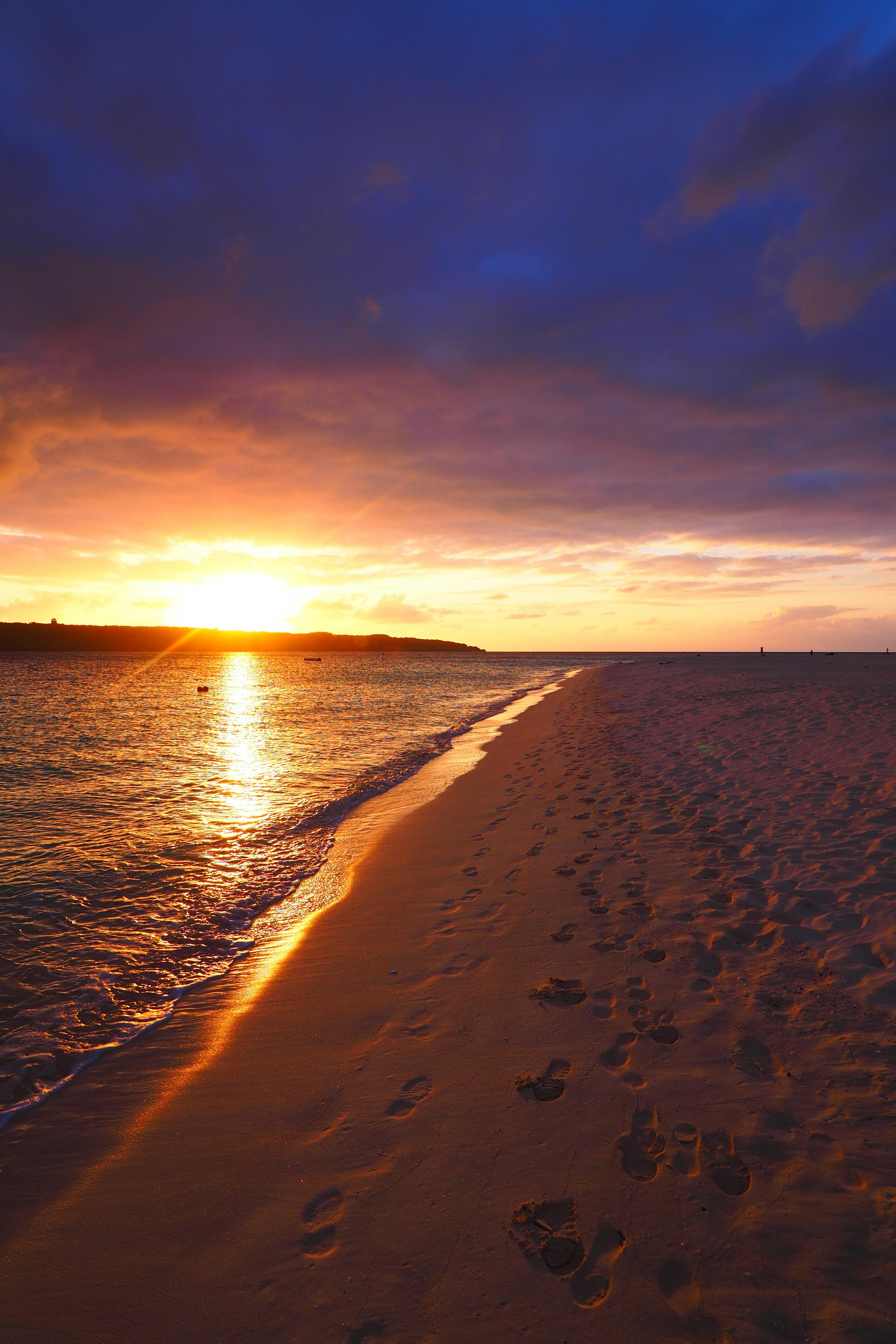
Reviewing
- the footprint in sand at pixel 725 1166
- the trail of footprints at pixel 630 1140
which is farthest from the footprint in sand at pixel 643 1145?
the footprint in sand at pixel 725 1166

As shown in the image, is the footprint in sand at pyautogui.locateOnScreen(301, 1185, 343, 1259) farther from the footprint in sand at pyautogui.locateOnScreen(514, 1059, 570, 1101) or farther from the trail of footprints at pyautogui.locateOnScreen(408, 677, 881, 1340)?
the footprint in sand at pyautogui.locateOnScreen(514, 1059, 570, 1101)

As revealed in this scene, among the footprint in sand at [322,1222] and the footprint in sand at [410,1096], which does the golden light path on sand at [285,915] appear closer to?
the footprint in sand at [322,1222]

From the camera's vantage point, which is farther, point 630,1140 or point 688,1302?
point 630,1140

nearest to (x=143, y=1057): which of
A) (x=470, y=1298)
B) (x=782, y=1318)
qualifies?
(x=470, y=1298)

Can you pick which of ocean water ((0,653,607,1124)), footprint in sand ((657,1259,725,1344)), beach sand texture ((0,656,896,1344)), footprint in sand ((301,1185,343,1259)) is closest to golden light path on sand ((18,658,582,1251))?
beach sand texture ((0,656,896,1344))

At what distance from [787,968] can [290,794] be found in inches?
463

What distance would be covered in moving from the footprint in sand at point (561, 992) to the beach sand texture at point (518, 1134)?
0.03 metres

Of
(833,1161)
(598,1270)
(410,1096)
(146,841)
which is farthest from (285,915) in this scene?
(833,1161)

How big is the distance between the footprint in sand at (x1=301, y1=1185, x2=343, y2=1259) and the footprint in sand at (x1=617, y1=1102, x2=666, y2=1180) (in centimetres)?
177

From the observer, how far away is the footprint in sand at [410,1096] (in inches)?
168

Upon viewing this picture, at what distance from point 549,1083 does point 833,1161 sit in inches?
70.7

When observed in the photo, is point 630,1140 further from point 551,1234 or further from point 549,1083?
point 551,1234

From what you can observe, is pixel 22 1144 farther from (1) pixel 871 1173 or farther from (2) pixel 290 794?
(2) pixel 290 794

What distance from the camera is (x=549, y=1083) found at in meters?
4.39
